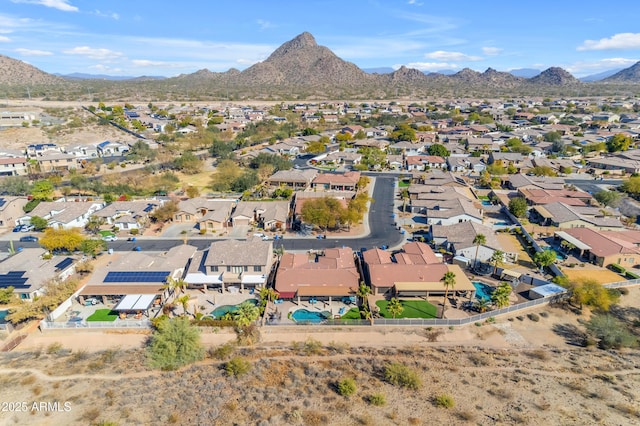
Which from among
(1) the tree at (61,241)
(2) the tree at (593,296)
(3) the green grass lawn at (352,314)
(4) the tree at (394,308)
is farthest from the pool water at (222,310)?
(2) the tree at (593,296)

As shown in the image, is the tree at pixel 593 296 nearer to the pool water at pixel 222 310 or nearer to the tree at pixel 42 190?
the pool water at pixel 222 310

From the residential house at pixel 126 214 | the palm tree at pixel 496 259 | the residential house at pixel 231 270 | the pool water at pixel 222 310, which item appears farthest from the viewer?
the residential house at pixel 126 214

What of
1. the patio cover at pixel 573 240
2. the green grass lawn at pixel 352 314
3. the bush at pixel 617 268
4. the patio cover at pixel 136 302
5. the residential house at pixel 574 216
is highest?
the residential house at pixel 574 216

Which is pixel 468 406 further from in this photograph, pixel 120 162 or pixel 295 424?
pixel 120 162

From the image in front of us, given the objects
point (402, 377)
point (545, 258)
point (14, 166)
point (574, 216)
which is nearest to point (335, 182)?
point (574, 216)

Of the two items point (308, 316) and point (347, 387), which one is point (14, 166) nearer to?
point (308, 316)

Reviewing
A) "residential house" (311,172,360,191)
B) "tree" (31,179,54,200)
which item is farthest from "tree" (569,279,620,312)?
"tree" (31,179,54,200)

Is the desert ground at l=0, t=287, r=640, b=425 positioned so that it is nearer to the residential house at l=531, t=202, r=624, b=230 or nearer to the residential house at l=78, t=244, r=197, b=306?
the residential house at l=78, t=244, r=197, b=306
